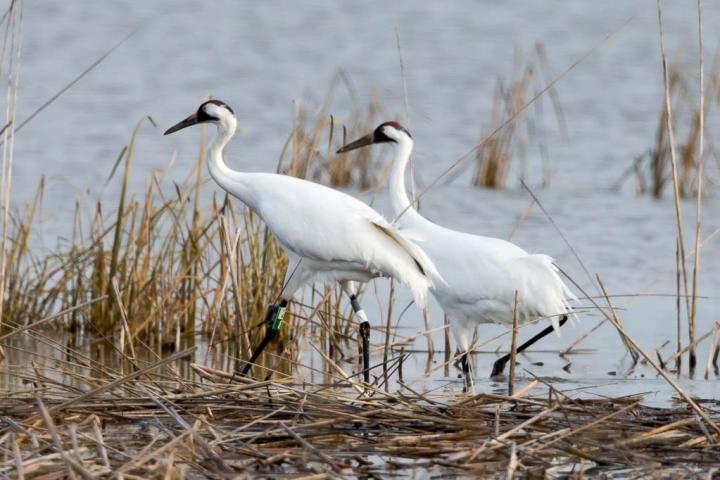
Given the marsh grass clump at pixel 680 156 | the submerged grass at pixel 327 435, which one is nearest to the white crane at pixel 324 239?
the submerged grass at pixel 327 435

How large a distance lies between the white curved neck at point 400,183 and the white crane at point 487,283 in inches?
7.7

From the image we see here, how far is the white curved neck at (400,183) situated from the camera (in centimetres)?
685

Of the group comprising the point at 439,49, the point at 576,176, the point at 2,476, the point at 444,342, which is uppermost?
the point at 439,49

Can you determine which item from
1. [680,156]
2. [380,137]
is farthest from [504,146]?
[380,137]

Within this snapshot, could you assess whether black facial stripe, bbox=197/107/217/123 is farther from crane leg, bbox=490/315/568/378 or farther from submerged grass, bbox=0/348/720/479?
submerged grass, bbox=0/348/720/479

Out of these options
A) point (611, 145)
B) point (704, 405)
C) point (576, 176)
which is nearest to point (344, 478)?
point (704, 405)

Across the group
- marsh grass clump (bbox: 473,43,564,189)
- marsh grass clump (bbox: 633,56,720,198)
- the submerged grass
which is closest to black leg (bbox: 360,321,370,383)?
the submerged grass

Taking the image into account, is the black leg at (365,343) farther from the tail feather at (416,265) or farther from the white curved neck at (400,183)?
the white curved neck at (400,183)

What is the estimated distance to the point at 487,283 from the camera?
6289 millimetres

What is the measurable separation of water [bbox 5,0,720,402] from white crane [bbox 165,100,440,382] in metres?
0.64

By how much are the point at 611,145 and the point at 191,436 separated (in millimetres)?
10066

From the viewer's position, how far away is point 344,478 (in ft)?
12.6

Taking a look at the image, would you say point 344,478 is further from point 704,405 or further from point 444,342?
point 444,342

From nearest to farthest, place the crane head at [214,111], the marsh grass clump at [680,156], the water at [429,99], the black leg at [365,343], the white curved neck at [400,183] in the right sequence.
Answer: the black leg at [365,343] < the crane head at [214,111] < the white curved neck at [400,183] < the water at [429,99] < the marsh grass clump at [680,156]
